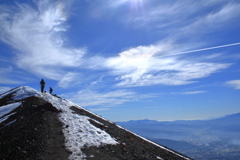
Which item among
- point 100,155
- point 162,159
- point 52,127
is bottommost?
point 162,159

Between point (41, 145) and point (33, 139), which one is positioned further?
point (33, 139)

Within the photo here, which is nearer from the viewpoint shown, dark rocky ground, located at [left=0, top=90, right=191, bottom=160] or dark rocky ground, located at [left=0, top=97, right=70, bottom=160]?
dark rocky ground, located at [left=0, top=97, right=70, bottom=160]

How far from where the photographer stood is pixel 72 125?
18.2 meters

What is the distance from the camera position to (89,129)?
18.1 metres

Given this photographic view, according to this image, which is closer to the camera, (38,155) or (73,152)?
(38,155)

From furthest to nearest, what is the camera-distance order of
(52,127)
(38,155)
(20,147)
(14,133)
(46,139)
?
(52,127) < (14,133) < (46,139) < (20,147) < (38,155)

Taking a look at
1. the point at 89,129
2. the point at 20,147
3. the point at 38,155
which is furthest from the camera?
the point at 89,129

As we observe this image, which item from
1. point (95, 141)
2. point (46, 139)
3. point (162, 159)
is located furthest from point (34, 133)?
point (162, 159)

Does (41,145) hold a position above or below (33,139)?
below

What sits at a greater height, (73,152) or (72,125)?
(72,125)

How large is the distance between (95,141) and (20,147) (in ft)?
21.9

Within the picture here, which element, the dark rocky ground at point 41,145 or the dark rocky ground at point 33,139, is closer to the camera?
the dark rocky ground at point 33,139

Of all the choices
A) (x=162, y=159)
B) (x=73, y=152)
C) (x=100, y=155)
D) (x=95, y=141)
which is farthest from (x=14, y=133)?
(x=162, y=159)

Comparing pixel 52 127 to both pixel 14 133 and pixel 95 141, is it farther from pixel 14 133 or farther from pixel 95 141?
pixel 95 141
